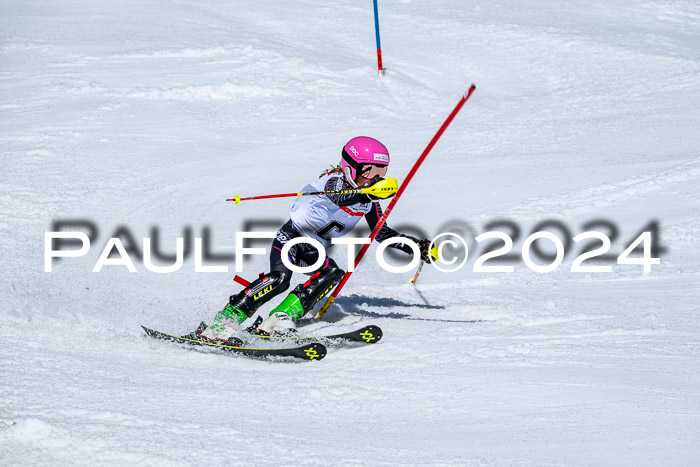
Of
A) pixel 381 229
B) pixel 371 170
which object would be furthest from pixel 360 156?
pixel 381 229

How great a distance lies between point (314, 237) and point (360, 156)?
0.71m

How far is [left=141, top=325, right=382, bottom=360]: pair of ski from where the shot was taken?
4695mm

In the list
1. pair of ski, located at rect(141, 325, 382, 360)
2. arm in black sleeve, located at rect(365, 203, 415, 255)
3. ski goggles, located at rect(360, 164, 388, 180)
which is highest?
ski goggles, located at rect(360, 164, 388, 180)

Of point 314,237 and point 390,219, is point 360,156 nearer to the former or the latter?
point 314,237

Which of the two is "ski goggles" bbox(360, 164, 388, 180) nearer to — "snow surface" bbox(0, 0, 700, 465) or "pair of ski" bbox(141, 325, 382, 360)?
"pair of ski" bbox(141, 325, 382, 360)

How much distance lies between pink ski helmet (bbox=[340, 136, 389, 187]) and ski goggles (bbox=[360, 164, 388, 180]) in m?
0.02

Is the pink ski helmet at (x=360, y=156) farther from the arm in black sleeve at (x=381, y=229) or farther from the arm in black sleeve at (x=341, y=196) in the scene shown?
the arm in black sleeve at (x=381, y=229)

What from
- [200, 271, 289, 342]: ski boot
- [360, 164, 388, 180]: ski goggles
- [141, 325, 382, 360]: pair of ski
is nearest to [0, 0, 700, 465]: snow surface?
[141, 325, 382, 360]: pair of ski

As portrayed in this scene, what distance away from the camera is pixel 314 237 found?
17.6 feet

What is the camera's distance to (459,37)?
574 inches

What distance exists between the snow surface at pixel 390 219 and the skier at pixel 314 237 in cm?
40

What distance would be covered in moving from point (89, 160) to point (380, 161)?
18.1 ft

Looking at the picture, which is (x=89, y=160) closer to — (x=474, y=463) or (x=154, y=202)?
(x=154, y=202)

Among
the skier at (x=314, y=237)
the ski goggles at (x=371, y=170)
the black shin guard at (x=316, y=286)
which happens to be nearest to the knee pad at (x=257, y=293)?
the skier at (x=314, y=237)
